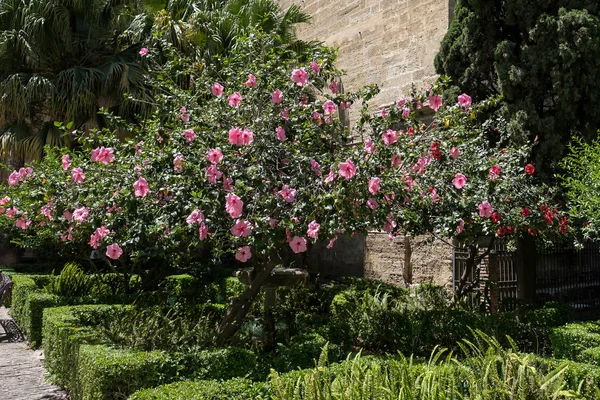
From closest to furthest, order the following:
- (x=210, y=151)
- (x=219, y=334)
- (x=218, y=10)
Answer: (x=210, y=151) < (x=219, y=334) < (x=218, y=10)

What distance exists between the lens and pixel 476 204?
275 inches

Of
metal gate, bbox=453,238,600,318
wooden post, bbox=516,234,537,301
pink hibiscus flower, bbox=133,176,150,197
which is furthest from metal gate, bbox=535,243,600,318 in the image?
pink hibiscus flower, bbox=133,176,150,197

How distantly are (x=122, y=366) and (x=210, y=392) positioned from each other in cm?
109

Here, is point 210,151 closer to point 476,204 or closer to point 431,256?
point 476,204

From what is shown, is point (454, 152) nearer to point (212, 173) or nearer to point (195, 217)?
point (212, 173)

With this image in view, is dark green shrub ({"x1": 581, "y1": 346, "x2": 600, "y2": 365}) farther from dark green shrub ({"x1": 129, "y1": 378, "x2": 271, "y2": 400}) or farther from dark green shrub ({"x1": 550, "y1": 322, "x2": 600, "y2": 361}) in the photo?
dark green shrub ({"x1": 129, "y1": 378, "x2": 271, "y2": 400})

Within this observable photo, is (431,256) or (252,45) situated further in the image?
(431,256)

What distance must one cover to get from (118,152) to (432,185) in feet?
11.5

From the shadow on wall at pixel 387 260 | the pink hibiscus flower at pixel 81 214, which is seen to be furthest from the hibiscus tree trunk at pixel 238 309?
the shadow on wall at pixel 387 260

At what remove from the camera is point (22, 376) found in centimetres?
766

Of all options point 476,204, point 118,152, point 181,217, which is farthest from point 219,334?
point 476,204

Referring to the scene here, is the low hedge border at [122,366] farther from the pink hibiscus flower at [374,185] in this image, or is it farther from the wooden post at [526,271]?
the wooden post at [526,271]

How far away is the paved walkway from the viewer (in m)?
6.81

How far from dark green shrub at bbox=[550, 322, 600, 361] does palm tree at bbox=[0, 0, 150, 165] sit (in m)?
9.51
